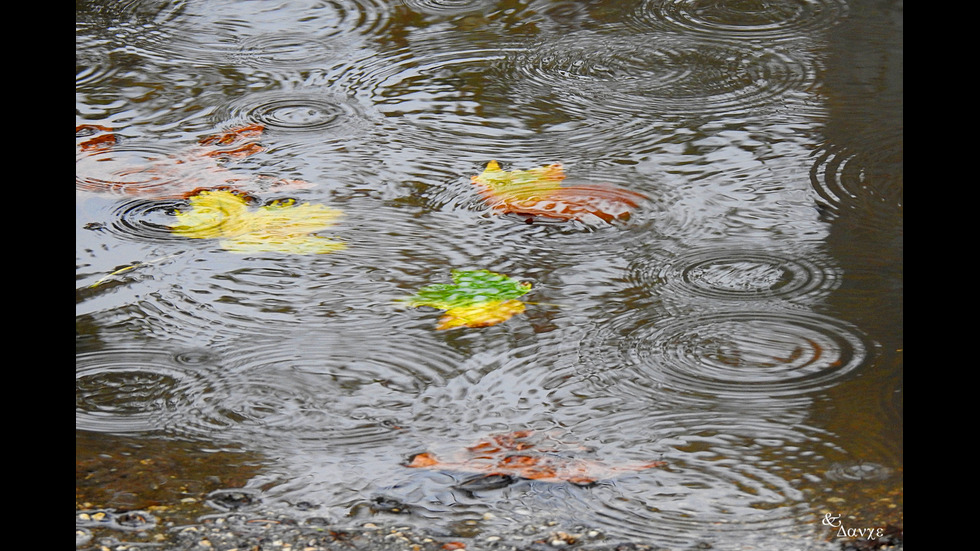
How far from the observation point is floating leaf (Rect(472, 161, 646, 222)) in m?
3.19

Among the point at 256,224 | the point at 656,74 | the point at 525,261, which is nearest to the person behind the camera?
the point at 525,261

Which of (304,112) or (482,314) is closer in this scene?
(482,314)

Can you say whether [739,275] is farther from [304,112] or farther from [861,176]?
[304,112]

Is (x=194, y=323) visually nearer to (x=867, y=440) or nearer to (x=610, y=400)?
(x=610, y=400)

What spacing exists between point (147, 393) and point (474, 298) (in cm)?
81

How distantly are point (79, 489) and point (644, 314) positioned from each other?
1.32 m

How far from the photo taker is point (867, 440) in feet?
7.47

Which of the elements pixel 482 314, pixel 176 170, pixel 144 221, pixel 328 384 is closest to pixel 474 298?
pixel 482 314

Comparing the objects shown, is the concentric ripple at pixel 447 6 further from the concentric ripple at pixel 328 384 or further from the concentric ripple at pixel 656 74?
the concentric ripple at pixel 328 384

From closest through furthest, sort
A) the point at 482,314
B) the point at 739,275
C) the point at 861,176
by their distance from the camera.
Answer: the point at 482,314, the point at 739,275, the point at 861,176

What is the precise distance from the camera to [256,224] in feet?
10.4

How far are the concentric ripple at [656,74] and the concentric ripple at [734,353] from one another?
1.21 meters
